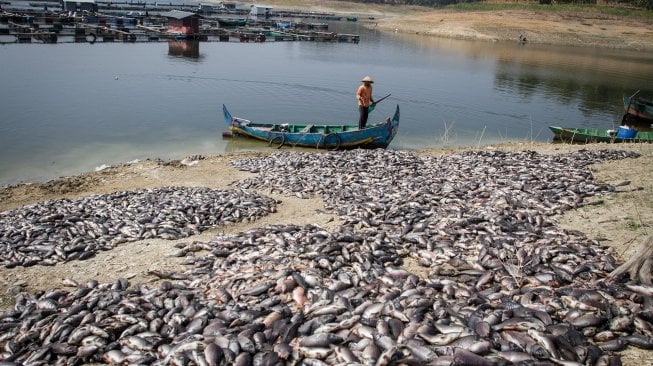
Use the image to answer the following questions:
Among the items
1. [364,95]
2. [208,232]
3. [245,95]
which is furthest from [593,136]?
[245,95]

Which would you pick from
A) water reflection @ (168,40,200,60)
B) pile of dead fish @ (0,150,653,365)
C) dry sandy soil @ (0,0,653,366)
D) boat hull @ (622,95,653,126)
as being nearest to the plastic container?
dry sandy soil @ (0,0,653,366)

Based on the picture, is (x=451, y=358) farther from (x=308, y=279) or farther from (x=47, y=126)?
(x=47, y=126)

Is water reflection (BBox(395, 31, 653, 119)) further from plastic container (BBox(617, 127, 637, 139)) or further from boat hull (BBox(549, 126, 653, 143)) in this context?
plastic container (BBox(617, 127, 637, 139))

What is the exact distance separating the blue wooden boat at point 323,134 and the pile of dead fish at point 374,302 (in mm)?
10982

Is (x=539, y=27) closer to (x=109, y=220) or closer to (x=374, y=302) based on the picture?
(x=109, y=220)

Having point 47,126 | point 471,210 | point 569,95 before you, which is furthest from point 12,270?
point 569,95

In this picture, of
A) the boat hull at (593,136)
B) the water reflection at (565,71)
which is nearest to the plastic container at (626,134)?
the boat hull at (593,136)

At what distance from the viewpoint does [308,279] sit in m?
7.55

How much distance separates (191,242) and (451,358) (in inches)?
274

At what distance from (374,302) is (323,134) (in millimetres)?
16006

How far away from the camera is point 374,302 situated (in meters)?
6.72

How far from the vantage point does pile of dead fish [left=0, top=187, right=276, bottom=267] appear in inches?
400

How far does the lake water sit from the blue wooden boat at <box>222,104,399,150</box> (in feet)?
3.23

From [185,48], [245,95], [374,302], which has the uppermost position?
[185,48]
